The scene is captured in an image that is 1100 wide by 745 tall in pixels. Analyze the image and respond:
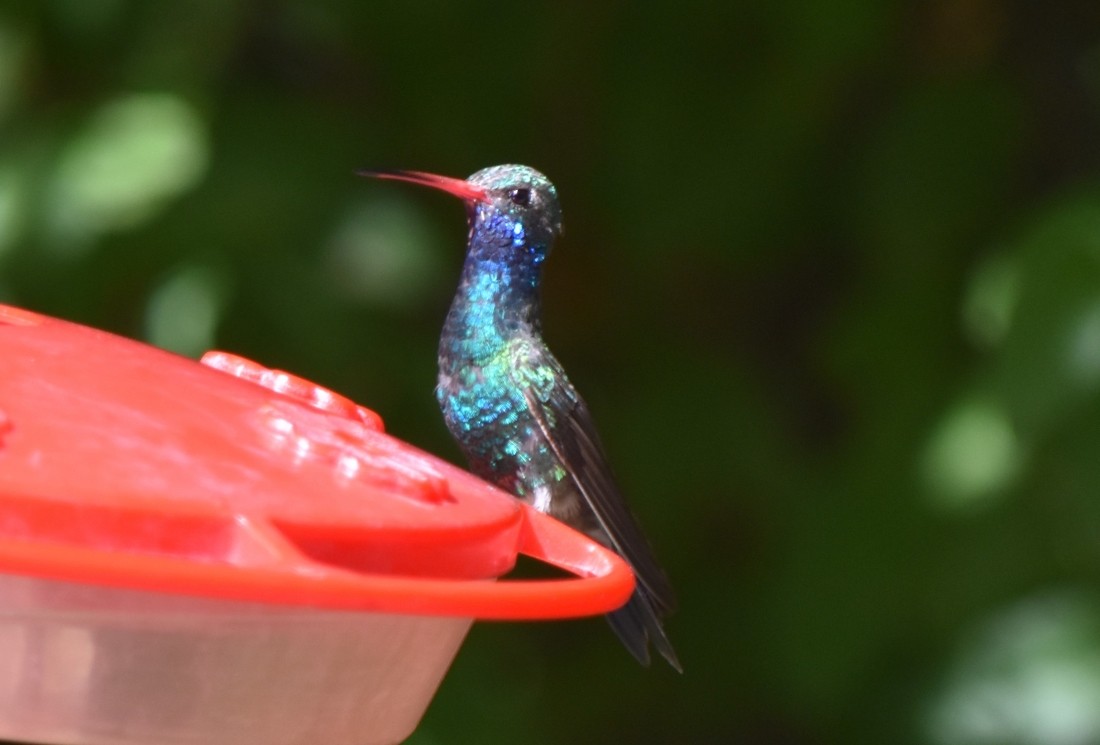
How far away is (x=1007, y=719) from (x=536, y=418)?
1141 mm

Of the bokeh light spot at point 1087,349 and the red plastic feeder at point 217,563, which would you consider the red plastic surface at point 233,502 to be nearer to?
the red plastic feeder at point 217,563

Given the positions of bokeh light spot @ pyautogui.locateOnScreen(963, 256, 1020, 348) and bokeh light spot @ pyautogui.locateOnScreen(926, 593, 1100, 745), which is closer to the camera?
bokeh light spot @ pyautogui.locateOnScreen(963, 256, 1020, 348)

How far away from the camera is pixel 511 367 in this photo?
2.66 meters

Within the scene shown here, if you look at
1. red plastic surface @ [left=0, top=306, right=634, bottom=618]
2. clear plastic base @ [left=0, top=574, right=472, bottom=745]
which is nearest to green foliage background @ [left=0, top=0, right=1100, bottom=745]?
red plastic surface @ [left=0, top=306, right=634, bottom=618]

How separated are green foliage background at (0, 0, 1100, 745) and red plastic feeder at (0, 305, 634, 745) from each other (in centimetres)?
135

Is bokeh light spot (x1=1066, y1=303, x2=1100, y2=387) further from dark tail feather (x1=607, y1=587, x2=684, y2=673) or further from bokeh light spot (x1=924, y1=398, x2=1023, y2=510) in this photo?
dark tail feather (x1=607, y1=587, x2=684, y2=673)

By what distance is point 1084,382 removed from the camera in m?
2.54

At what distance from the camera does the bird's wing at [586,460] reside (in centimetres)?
231

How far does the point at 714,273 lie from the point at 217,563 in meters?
2.85

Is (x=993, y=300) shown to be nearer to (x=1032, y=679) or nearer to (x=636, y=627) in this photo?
(x=1032, y=679)

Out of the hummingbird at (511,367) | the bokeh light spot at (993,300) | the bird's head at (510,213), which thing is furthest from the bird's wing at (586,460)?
the bokeh light spot at (993,300)

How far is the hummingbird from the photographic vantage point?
2652mm

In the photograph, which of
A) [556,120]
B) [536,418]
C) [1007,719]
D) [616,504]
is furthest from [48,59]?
[1007,719]

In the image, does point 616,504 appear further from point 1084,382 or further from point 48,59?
point 48,59
